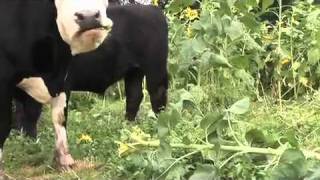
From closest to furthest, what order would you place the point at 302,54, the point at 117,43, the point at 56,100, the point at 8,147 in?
the point at 56,100
the point at 8,147
the point at 302,54
the point at 117,43

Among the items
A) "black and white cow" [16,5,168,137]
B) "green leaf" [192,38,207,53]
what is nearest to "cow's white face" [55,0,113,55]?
"green leaf" [192,38,207,53]

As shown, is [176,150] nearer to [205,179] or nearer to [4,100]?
[205,179]

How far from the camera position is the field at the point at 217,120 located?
12.2ft

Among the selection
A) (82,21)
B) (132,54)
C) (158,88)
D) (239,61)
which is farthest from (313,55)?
(82,21)

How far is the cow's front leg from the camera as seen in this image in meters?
5.12

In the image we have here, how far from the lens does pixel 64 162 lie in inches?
201

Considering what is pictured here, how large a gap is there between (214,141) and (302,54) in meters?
3.03

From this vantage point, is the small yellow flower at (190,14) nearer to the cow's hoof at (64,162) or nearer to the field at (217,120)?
the field at (217,120)

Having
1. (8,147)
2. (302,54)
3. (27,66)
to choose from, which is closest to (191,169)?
(27,66)

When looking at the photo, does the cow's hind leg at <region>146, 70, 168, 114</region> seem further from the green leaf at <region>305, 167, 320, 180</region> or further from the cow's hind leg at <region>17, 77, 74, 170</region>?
the green leaf at <region>305, 167, 320, 180</region>

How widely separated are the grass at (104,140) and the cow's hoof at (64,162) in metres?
0.05

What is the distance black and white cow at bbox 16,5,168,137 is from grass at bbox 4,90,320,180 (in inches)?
15.0

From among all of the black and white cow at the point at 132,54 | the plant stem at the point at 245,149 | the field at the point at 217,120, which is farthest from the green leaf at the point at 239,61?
the black and white cow at the point at 132,54

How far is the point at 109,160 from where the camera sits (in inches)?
193
